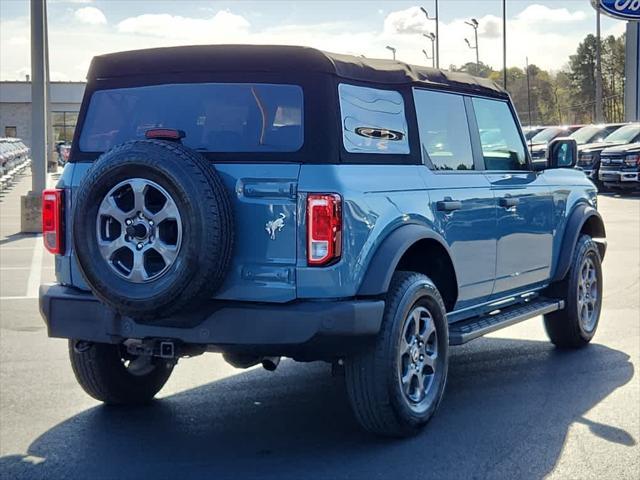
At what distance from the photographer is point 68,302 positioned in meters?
5.09

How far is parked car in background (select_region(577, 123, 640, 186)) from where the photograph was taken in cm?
2839

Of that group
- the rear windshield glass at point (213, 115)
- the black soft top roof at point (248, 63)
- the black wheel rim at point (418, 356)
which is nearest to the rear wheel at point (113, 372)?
the rear windshield glass at point (213, 115)

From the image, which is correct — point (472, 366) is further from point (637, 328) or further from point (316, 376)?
point (637, 328)

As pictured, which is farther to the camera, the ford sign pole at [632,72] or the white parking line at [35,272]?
the ford sign pole at [632,72]

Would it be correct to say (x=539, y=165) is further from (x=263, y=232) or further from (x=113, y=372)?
(x=113, y=372)

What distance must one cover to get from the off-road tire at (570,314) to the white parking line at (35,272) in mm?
5567

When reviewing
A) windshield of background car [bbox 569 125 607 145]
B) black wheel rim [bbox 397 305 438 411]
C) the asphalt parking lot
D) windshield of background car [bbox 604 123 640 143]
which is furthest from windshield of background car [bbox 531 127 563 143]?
black wheel rim [bbox 397 305 438 411]

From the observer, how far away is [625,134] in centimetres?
2975

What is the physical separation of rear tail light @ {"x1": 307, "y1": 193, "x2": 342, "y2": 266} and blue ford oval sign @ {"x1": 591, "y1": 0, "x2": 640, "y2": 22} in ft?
136

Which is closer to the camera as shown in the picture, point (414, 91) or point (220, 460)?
point (220, 460)

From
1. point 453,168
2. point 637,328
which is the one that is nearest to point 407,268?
point 453,168

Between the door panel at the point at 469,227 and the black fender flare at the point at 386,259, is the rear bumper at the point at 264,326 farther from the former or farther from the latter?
the door panel at the point at 469,227

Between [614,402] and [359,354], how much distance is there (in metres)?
1.95

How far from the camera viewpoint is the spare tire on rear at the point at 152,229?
454 centimetres
